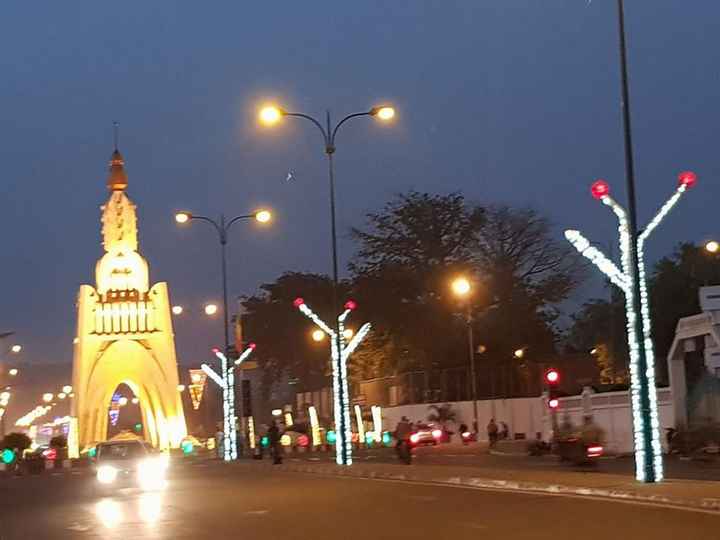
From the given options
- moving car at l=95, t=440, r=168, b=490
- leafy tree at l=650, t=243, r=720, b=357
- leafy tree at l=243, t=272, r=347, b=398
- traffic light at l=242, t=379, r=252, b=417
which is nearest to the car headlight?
moving car at l=95, t=440, r=168, b=490

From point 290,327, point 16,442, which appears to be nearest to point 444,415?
point 16,442

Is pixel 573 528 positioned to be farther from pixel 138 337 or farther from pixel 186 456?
pixel 138 337

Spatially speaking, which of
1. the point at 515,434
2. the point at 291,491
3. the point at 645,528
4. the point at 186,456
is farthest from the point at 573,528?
the point at 186,456

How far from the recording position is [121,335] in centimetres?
8450

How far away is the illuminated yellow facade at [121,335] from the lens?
275ft

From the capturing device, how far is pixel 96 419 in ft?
280

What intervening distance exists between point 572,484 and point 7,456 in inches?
1879

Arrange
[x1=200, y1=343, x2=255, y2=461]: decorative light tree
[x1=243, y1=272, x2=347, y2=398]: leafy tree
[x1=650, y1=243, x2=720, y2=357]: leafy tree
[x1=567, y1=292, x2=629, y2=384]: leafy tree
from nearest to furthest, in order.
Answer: [x1=200, y1=343, x2=255, y2=461]: decorative light tree < [x1=650, y1=243, x2=720, y2=357]: leafy tree < [x1=567, y1=292, x2=629, y2=384]: leafy tree < [x1=243, y1=272, x2=347, y2=398]: leafy tree

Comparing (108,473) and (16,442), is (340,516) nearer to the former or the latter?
(108,473)

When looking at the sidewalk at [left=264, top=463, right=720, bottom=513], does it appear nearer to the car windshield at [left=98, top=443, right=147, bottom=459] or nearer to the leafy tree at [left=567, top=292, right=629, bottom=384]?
the car windshield at [left=98, top=443, right=147, bottom=459]

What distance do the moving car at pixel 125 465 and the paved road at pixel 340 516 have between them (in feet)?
13.2

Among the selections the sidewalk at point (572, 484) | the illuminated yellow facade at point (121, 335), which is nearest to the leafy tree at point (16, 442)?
the illuminated yellow facade at point (121, 335)

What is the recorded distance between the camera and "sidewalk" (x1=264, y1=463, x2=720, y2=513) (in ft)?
67.8

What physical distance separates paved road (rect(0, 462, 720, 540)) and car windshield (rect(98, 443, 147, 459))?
458cm
